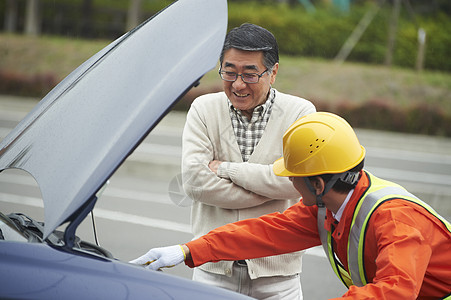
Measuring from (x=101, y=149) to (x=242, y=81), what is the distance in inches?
44.0

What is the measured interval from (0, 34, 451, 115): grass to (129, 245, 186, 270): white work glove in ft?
43.0

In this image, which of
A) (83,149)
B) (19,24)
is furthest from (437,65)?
(83,149)

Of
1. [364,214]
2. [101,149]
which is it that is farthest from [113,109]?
[364,214]

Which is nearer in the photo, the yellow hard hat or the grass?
Result: the yellow hard hat

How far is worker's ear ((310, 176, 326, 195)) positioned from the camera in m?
2.06

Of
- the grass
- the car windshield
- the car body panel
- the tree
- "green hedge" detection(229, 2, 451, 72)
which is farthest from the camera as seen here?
the tree

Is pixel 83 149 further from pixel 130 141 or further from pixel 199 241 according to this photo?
pixel 199 241

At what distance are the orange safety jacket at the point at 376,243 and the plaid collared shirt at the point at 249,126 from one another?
1.34ft

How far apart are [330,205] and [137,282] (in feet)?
2.59

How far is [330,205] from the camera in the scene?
2.14m

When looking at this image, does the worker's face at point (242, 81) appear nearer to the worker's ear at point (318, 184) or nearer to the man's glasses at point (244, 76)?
the man's glasses at point (244, 76)

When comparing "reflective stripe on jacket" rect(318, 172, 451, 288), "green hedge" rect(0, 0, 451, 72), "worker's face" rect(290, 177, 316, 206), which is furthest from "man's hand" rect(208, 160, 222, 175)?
"green hedge" rect(0, 0, 451, 72)

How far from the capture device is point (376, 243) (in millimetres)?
1991

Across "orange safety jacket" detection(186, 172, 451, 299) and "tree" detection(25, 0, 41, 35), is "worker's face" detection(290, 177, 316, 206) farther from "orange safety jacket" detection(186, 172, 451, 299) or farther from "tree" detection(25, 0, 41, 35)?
"tree" detection(25, 0, 41, 35)
